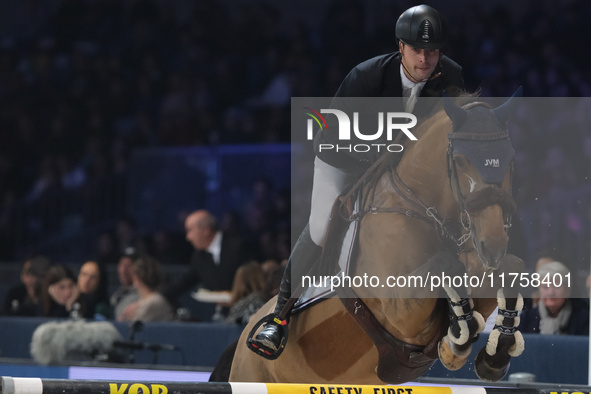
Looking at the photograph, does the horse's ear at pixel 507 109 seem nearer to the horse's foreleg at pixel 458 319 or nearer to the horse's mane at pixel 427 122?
the horse's mane at pixel 427 122

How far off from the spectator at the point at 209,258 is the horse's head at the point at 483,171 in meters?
4.81

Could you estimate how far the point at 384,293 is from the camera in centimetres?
390

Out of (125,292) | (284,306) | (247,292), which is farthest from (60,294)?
(284,306)

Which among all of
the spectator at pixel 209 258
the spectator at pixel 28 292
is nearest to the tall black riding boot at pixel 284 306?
the spectator at pixel 209 258

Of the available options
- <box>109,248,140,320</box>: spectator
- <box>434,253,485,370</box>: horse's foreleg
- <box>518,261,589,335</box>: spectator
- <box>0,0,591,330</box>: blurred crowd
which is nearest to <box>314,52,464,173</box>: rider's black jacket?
<box>434,253,485,370</box>: horse's foreleg

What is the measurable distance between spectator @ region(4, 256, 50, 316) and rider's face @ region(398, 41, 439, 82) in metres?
5.58

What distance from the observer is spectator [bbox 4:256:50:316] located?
28.9 feet

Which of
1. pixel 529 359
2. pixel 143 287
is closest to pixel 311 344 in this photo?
pixel 529 359

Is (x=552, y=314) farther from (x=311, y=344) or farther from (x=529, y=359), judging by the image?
(x=311, y=344)

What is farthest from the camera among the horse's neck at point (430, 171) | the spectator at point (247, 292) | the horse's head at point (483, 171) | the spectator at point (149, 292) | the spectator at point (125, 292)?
the spectator at point (125, 292)

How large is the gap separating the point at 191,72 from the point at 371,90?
9672mm

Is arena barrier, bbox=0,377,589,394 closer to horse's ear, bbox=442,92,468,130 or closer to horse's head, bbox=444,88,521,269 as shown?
horse's head, bbox=444,88,521,269

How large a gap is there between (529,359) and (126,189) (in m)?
7.13

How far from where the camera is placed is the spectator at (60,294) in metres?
8.49
